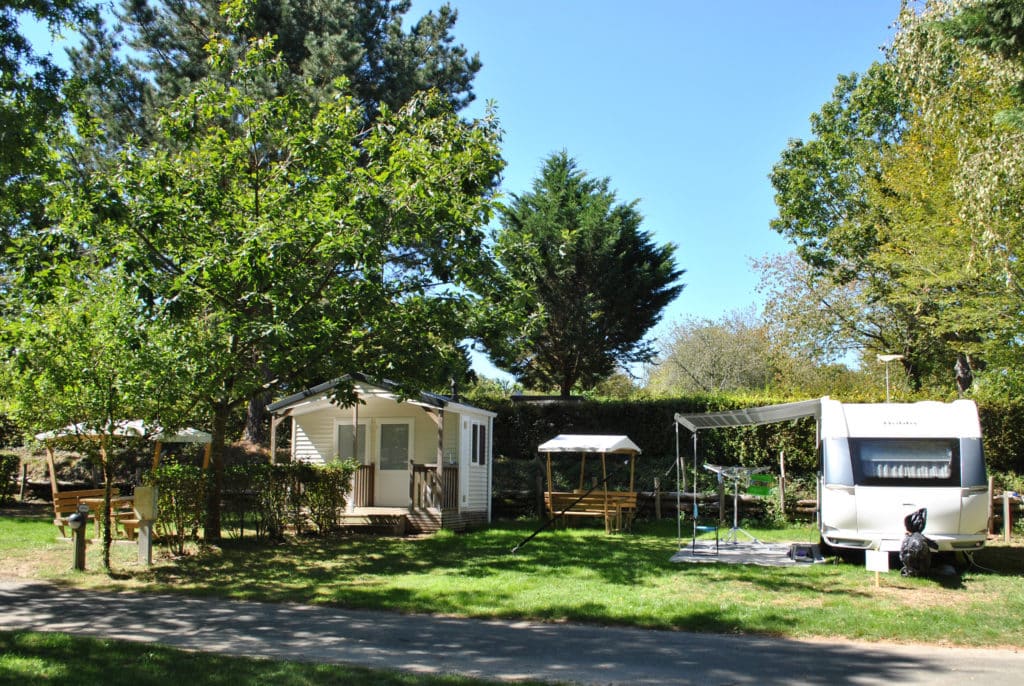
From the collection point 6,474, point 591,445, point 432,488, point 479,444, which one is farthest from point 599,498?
point 6,474

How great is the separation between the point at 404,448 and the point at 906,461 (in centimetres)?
1171

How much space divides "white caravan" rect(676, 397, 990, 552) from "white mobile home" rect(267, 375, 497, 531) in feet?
28.2

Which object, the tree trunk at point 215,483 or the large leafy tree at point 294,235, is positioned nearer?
the large leafy tree at point 294,235

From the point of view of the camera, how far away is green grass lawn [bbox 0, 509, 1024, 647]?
905 centimetres

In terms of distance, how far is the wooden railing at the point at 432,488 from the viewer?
59.6 ft

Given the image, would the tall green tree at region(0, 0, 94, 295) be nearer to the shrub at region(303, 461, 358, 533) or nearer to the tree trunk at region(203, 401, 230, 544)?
the tree trunk at region(203, 401, 230, 544)

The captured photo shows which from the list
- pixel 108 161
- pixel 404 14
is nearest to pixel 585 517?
pixel 108 161

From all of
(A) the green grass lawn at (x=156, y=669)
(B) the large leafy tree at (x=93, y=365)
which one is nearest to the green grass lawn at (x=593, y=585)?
(B) the large leafy tree at (x=93, y=365)

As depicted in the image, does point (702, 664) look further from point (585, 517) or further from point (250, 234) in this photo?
point (585, 517)

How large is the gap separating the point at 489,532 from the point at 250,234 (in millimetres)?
9209

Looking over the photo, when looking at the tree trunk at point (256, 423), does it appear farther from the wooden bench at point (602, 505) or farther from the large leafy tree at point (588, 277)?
the wooden bench at point (602, 505)

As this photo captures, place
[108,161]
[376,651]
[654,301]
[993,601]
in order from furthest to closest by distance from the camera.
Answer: [654,301] < [108,161] < [993,601] < [376,651]

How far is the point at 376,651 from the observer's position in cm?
780

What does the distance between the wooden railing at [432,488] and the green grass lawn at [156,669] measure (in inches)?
422
